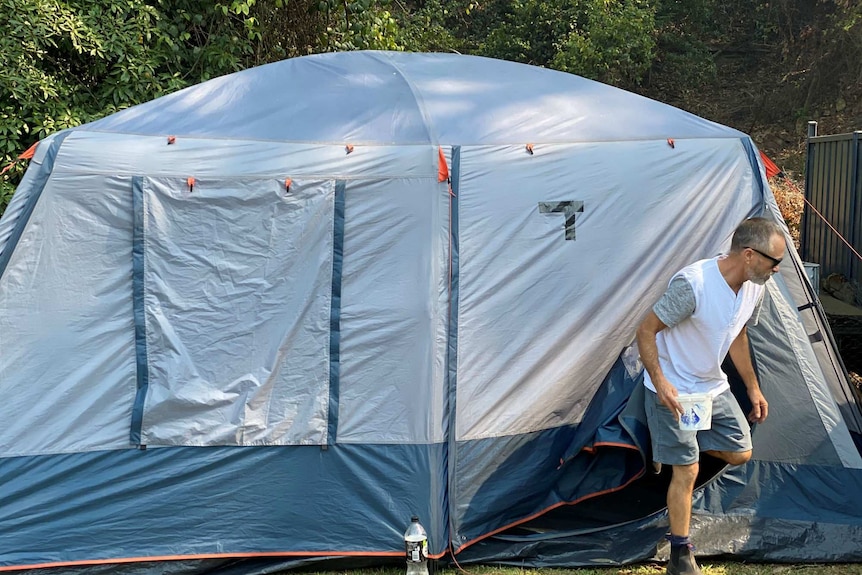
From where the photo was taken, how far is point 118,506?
4141mm

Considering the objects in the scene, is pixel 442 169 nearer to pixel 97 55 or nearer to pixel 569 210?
pixel 569 210

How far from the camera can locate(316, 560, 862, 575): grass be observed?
4152 millimetres

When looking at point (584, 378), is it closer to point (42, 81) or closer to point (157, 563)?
point (157, 563)

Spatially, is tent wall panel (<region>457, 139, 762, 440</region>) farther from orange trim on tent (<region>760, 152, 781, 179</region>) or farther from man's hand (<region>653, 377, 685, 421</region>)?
man's hand (<region>653, 377, 685, 421</region>)

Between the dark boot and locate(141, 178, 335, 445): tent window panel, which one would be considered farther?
locate(141, 178, 335, 445): tent window panel

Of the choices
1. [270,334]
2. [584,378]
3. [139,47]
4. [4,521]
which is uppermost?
[139,47]

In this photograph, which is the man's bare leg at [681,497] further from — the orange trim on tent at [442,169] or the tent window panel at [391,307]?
the orange trim on tent at [442,169]

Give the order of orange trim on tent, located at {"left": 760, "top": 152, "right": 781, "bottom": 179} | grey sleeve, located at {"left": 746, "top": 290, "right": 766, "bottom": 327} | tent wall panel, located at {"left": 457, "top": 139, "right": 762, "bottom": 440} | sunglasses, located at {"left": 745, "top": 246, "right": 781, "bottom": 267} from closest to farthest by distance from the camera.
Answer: sunglasses, located at {"left": 745, "top": 246, "right": 781, "bottom": 267} → grey sleeve, located at {"left": 746, "top": 290, "right": 766, "bottom": 327} → tent wall panel, located at {"left": 457, "top": 139, "right": 762, "bottom": 440} → orange trim on tent, located at {"left": 760, "top": 152, "right": 781, "bottom": 179}

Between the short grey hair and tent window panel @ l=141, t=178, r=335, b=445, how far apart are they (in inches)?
69.7

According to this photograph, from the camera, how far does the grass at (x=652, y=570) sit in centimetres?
415

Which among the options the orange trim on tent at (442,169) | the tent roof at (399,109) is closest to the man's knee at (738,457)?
the tent roof at (399,109)

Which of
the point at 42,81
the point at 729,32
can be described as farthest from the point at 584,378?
the point at 729,32

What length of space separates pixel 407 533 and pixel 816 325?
2272 millimetres

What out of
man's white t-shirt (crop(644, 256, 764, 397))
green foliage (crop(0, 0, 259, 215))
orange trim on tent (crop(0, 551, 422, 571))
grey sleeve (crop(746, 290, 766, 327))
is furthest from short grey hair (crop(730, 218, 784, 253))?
green foliage (crop(0, 0, 259, 215))
